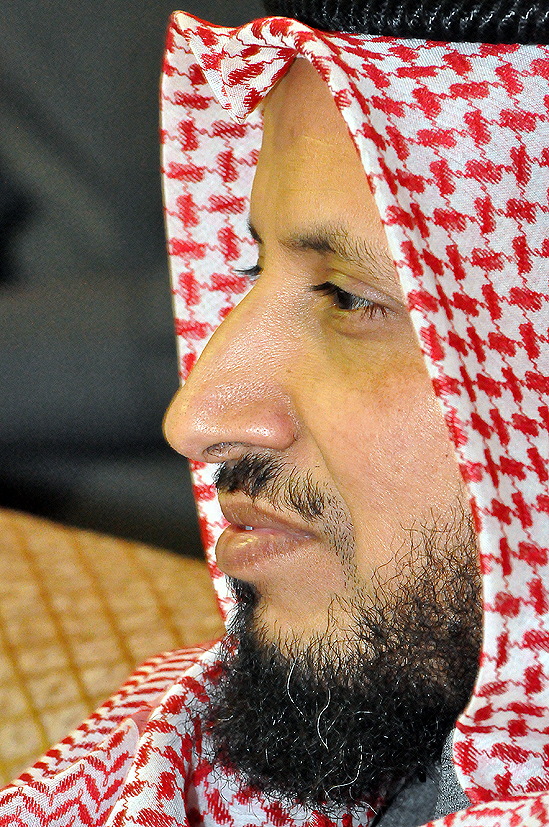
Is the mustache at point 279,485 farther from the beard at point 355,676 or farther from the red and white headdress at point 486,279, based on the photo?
the red and white headdress at point 486,279

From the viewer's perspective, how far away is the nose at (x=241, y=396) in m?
0.81

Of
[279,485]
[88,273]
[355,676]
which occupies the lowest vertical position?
[88,273]

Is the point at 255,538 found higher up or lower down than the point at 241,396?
lower down

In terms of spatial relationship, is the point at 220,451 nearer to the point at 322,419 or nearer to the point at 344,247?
the point at 322,419

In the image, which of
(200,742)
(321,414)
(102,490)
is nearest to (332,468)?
(321,414)

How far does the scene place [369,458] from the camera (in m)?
0.78

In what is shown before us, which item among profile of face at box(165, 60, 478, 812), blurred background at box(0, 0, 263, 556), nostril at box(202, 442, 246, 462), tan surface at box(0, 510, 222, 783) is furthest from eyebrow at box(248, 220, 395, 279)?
blurred background at box(0, 0, 263, 556)

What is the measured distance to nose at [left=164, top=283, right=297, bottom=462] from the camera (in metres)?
0.81

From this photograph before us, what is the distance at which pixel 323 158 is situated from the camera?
784 mm

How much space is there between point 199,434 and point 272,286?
0.14m

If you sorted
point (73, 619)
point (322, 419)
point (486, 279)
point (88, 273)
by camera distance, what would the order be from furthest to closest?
point (88, 273) → point (73, 619) → point (322, 419) → point (486, 279)

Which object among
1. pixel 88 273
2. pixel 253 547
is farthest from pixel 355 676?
pixel 88 273

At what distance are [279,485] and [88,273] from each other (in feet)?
4.19

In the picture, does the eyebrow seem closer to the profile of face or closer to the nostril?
the profile of face
